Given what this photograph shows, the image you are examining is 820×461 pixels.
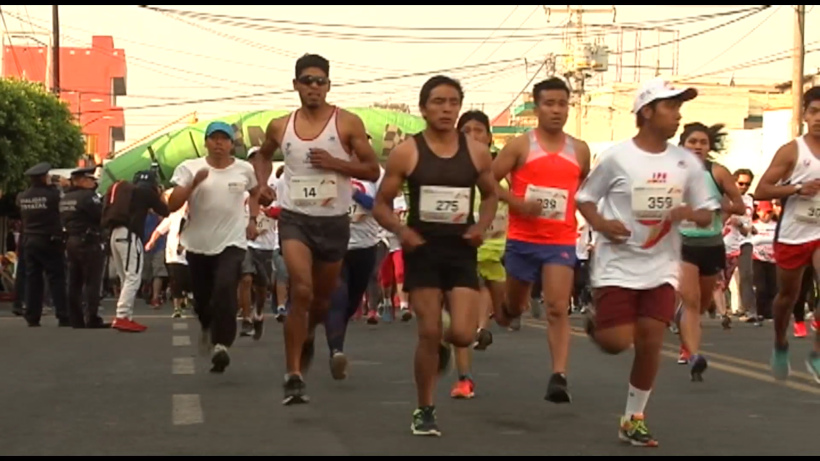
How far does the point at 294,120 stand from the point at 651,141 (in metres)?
2.57

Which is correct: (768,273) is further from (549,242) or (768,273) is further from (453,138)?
(453,138)

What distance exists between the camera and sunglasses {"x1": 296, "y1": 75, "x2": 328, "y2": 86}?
399 inches

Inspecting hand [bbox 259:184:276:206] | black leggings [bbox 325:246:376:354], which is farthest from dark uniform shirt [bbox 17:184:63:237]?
hand [bbox 259:184:276:206]

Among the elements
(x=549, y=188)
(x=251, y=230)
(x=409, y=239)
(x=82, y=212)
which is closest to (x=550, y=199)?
(x=549, y=188)

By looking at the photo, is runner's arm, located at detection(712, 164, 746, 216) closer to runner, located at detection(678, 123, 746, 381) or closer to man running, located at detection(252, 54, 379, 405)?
runner, located at detection(678, 123, 746, 381)

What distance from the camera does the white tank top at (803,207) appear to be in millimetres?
11234

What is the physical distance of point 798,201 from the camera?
445 inches

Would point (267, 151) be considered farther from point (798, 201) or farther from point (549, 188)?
point (798, 201)

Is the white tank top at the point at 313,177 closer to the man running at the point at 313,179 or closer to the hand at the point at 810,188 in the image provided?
the man running at the point at 313,179

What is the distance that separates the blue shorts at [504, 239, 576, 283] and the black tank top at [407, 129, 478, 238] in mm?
1692

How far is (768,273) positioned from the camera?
21.1 metres

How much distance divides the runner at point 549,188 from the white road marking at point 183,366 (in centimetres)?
283

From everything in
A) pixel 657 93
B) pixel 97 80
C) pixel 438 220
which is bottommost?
pixel 438 220

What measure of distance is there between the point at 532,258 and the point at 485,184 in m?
1.63
